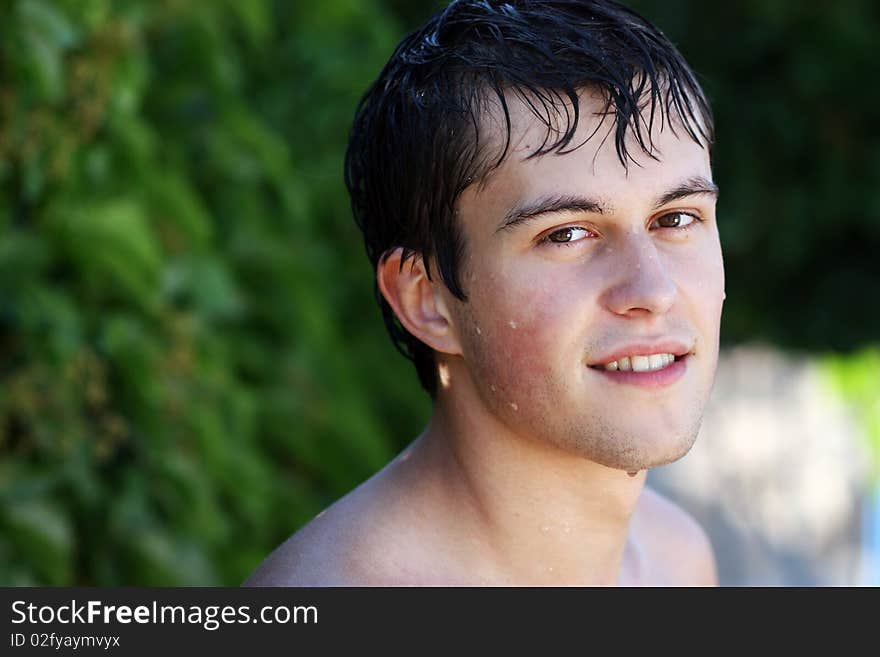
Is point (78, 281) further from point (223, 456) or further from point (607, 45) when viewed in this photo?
point (607, 45)

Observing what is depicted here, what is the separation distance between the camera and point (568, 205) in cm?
213

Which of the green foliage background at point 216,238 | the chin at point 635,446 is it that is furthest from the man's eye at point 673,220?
the green foliage background at point 216,238

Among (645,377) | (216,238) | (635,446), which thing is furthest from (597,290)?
(216,238)

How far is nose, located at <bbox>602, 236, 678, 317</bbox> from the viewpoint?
2096mm

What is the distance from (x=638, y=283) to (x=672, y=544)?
1061mm

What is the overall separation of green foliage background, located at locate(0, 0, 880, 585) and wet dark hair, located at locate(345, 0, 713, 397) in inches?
61.5

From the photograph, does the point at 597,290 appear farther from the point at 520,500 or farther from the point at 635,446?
the point at 520,500

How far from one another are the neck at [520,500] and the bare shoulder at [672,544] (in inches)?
18.4

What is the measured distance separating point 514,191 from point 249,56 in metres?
3.42

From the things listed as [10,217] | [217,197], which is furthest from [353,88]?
[10,217]

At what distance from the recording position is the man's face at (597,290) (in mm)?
2129

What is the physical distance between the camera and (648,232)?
7.18 feet

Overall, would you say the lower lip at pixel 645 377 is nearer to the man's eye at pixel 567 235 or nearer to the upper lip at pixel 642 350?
the upper lip at pixel 642 350

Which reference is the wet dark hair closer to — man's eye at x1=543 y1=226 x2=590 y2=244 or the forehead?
the forehead
